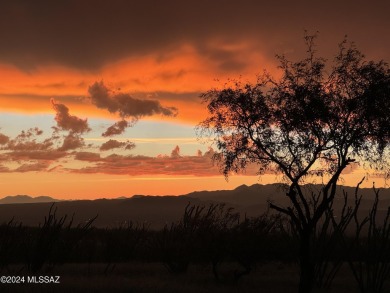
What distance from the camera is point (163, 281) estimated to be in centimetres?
2770

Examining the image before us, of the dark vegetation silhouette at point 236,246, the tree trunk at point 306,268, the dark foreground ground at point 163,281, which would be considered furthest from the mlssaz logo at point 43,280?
the tree trunk at point 306,268

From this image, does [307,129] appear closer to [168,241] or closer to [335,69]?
[335,69]

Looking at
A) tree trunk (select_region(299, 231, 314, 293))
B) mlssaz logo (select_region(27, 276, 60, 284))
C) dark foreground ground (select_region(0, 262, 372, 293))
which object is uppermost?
tree trunk (select_region(299, 231, 314, 293))

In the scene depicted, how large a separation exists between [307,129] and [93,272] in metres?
16.9

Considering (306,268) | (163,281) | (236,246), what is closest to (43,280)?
(163,281)

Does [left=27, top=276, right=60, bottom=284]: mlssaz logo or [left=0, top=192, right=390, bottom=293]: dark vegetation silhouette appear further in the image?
[left=0, top=192, right=390, bottom=293]: dark vegetation silhouette

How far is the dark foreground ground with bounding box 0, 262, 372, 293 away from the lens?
73.7ft

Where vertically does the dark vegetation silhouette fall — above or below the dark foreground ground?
above

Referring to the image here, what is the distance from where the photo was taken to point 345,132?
22.8 m

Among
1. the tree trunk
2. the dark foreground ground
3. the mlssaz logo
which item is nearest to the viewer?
the tree trunk

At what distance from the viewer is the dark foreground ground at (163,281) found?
22469 mm

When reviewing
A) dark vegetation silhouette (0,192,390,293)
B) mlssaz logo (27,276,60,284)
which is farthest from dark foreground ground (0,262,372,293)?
dark vegetation silhouette (0,192,390,293)

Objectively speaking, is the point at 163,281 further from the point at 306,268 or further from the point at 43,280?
the point at 306,268

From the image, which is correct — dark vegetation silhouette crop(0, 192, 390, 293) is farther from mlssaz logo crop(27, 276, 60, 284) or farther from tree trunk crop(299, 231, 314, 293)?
mlssaz logo crop(27, 276, 60, 284)
